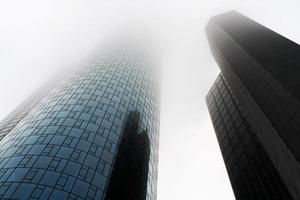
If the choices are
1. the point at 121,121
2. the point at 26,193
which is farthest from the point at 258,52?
the point at 26,193

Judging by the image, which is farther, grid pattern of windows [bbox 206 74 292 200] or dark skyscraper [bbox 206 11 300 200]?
grid pattern of windows [bbox 206 74 292 200]

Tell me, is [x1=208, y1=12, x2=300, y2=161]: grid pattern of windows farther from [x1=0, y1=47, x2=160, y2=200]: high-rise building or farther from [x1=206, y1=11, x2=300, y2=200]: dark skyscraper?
[x1=0, y1=47, x2=160, y2=200]: high-rise building

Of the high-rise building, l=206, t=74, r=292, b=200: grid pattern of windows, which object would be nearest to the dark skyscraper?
l=206, t=74, r=292, b=200: grid pattern of windows

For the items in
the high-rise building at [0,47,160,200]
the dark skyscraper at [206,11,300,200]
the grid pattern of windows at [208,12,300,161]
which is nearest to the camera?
the grid pattern of windows at [208,12,300,161]

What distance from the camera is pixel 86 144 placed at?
61.3 metres

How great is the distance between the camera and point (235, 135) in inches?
2554

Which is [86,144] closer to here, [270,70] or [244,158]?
[244,158]

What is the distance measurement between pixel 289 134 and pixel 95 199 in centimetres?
3093

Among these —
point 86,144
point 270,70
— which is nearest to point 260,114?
point 270,70

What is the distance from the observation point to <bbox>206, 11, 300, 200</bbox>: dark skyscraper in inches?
1480

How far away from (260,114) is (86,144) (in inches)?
1268

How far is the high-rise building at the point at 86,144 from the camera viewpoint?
5150 centimetres

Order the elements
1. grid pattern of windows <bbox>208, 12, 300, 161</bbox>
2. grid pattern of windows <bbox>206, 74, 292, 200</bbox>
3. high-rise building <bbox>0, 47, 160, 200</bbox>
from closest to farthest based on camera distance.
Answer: grid pattern of windows <bbox>208, 12, 300, 161</bbox> → grid pattern of windows <bbox>206, 74, 292, 200</bbox> → high-rise building <bbox>0, 47, 160, 200</bbox>

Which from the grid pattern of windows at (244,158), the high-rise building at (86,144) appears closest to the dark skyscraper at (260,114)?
the grid pattern of windows at (244,158)
